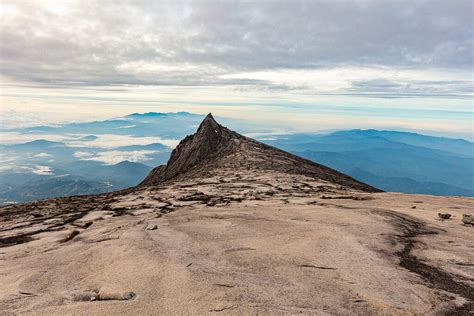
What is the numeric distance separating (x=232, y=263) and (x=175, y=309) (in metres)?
3.11

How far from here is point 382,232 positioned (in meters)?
13.2

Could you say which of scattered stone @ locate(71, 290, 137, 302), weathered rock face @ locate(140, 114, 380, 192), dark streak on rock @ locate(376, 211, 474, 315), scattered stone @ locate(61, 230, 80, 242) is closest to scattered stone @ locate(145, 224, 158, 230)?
scattered stone @ locate(61, 230, 80, 242)

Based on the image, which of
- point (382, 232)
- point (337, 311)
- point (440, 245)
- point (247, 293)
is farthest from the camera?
point (382, 232)

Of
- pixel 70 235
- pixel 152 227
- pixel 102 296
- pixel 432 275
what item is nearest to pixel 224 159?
pixel 152 227

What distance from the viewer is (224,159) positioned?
51.4 m

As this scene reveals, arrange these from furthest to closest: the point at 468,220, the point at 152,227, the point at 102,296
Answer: the point at 468,220
the point at 152,227
the point at 102,296

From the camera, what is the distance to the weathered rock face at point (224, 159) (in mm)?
44281

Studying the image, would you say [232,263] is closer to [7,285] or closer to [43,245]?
[7,285]

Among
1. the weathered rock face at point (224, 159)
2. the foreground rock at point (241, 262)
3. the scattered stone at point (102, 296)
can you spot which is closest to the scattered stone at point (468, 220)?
the foreground rock at point (241, 262)

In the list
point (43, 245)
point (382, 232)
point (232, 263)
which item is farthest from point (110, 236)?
point (382, 232)

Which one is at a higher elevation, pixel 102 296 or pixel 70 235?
pixel 102 296

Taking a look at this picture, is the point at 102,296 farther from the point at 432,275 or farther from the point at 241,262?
the point at 432,275

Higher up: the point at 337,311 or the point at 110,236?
the point at 337,311

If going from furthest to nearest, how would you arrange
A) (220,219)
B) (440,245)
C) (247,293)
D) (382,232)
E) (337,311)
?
(220,219) < (382,232) < (440,245) < (247,293) < (337,311)
